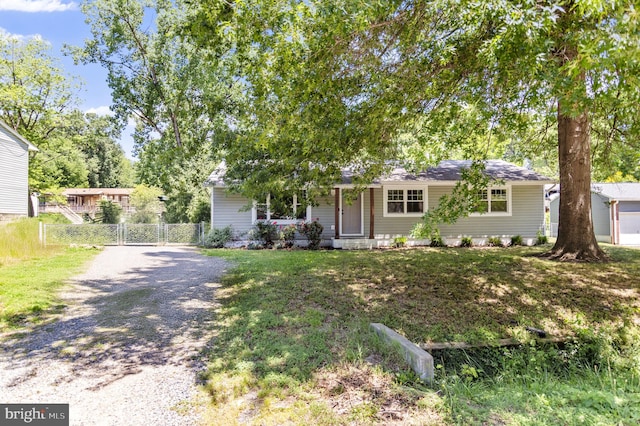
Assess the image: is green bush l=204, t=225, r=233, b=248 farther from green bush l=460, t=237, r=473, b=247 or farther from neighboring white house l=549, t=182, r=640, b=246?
neighboring white house l=549, t=182, r=640, b=246

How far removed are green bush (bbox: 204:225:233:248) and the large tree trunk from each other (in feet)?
38.3

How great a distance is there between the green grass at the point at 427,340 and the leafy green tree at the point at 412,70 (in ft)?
8.33

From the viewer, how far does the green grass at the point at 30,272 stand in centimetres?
591

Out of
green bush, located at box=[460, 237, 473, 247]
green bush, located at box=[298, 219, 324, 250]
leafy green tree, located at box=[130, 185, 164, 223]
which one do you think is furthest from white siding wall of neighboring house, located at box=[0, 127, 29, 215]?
green bush, located at box=[460, 237, 473, 247]

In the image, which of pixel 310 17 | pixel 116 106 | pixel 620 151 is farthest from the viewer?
pixel 116 106

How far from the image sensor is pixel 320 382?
11.8 ft

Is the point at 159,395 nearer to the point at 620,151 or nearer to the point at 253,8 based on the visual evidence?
the point at 253,8

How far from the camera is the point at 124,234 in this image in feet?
53.5

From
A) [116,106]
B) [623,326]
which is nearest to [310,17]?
[623,326]

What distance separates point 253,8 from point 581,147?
8.61 meters

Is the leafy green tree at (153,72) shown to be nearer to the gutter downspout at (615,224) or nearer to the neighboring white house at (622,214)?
the neighboring white house at (622,214)

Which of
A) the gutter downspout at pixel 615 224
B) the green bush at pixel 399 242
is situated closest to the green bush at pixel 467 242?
the green bush at pixel 399 242

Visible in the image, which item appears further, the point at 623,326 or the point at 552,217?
the point at 552,217

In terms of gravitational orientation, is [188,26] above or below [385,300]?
above
